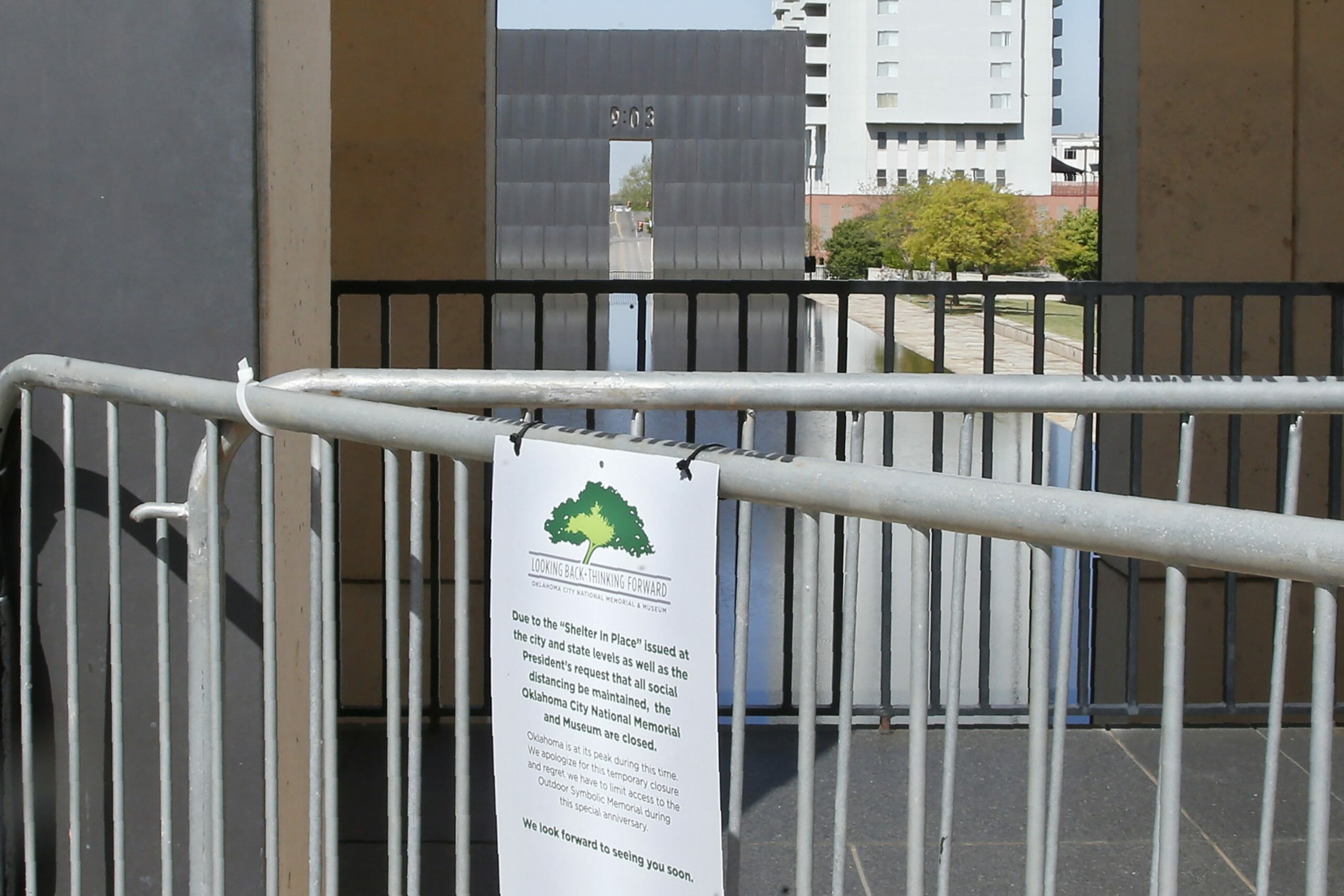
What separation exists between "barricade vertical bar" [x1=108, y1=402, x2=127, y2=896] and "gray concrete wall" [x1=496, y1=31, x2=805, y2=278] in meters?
75.4

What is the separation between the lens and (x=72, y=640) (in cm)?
321

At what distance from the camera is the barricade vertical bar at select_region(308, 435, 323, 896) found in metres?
2.66

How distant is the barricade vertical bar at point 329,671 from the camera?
2650mm

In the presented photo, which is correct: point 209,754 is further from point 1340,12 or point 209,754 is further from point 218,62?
point 1340,12

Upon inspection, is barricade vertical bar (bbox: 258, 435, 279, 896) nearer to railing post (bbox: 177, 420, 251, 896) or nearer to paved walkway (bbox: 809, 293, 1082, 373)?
railing post (bbox: 177, 420, 251, 896)

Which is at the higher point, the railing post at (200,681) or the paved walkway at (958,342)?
the paved walkway at (958,342)

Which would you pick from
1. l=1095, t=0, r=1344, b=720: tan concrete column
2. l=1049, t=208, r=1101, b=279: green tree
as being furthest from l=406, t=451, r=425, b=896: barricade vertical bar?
l=1049, t=208, r=1101, b=279: green tree

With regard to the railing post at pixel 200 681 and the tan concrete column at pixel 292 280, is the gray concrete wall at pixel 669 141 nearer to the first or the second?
the tan concrete column at pixel 292 280

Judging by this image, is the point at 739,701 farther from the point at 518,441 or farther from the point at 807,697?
the point at 518,441

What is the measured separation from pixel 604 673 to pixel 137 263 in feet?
5.94

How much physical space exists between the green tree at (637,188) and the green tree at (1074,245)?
223ft

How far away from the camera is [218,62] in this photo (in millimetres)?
3322

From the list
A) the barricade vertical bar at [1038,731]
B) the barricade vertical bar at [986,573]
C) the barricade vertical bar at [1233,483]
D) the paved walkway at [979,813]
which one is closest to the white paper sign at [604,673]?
the barricade vertical bar at [1038,731]

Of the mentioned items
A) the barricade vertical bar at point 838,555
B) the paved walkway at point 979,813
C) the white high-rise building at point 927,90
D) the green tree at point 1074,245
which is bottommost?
the paved walkway at point 979,813
